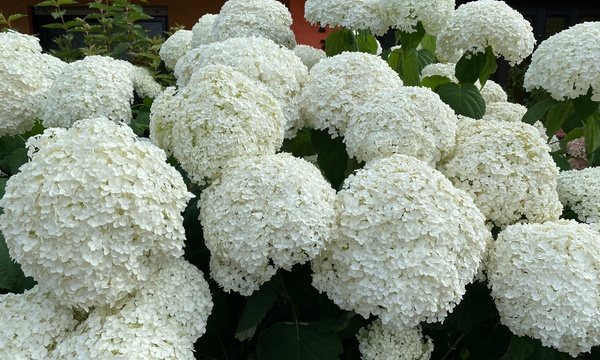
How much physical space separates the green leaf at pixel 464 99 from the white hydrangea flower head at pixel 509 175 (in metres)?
0.30

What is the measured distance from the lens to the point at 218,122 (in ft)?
3.43

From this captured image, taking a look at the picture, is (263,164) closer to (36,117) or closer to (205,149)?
(205,149)

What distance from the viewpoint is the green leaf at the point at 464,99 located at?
1.44 meters

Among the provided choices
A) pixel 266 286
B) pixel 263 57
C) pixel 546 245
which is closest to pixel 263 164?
pixel 266 286

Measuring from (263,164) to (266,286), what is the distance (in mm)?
244

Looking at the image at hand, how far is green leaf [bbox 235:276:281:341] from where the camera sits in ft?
3.24

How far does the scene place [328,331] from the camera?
3.50 ft

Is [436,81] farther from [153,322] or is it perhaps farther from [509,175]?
[153,322]

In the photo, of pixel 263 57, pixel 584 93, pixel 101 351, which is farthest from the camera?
pixel 584 93

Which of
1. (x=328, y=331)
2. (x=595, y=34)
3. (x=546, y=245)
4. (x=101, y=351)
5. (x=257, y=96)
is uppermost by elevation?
(x=595, y=34)

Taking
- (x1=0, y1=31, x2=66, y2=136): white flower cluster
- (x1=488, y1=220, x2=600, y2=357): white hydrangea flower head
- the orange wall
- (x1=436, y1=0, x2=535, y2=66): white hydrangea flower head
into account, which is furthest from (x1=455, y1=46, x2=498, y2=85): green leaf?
the orange wall

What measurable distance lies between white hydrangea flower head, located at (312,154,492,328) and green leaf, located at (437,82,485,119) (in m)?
0.51

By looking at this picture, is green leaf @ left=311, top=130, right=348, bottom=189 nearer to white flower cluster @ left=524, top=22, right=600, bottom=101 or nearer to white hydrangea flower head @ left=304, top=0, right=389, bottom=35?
white hydrangea flower head @ left=304, top=0, right=389, bottom=35

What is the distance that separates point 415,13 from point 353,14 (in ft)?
0.62
